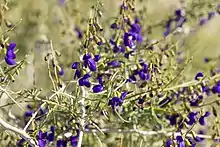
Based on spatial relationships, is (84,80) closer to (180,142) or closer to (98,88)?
(98,88)

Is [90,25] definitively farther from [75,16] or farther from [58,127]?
[75,16]

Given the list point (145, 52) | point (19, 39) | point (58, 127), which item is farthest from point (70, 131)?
point (19, 39)

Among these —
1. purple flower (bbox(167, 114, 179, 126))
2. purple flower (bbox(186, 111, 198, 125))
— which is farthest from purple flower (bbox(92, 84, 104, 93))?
purple flower (bbox(167, 114, 179, 126))

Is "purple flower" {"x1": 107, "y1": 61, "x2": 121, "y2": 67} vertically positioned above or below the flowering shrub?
above

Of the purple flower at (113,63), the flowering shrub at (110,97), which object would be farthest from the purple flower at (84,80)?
the purple flower at (113,63)

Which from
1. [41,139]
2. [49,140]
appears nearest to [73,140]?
[49,140]

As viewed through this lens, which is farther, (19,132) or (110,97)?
(110,97)

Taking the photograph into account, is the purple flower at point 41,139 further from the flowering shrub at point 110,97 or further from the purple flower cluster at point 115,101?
the purple flower cluster at point 115,101

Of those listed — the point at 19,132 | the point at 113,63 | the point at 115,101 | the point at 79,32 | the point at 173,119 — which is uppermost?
the point at 79,32

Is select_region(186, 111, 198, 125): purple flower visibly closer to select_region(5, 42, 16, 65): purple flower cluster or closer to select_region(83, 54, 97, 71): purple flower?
select_region(83, 54, 97, 71): purple flower

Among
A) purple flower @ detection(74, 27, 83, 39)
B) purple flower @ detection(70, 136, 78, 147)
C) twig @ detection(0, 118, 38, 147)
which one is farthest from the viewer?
purple flower @ detection(74, 27, 83, 39)

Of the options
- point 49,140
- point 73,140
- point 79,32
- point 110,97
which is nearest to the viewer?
point 110,97
